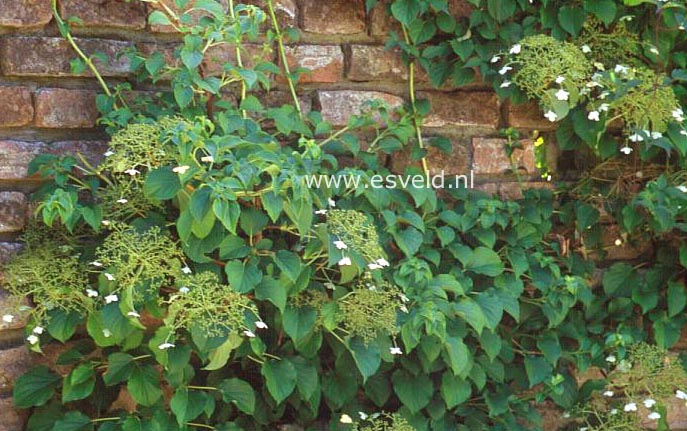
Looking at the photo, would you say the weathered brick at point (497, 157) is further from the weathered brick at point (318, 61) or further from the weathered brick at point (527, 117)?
the weathered brick at point (318, 61)

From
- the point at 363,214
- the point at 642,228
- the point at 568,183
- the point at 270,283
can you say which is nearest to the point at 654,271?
the point at 642,228

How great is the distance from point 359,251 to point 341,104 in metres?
0.47

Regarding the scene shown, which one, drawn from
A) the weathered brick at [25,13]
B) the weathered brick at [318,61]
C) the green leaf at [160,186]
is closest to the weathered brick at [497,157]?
the weathered brick at [318,61]

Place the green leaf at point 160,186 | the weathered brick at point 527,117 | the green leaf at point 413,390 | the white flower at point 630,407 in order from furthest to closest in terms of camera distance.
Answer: the weathered brick at point 527,117
the white flower at point 630,407
the green leaf at point 413,390
the green leaf at point 160,186

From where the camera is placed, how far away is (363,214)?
75.9 inches

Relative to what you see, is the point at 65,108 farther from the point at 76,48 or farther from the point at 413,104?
the point at 413,104

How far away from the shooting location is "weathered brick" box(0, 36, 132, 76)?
186 centimetres

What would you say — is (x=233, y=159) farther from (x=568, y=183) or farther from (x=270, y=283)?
(x=568, y=183)

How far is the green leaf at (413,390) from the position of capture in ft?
6.56

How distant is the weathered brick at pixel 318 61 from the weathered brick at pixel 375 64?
3 centimetres

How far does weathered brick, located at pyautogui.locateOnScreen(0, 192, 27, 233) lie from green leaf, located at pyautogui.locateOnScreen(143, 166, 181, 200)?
336 millimetres

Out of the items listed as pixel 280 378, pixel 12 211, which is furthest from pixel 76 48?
pixel 280 378

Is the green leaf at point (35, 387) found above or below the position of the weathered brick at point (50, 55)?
below

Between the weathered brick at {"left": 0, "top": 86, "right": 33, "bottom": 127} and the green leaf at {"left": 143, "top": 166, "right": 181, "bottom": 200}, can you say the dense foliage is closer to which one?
the green leaf at {"left": 143, "top": 166, "right": 181, "bottom": 200}
